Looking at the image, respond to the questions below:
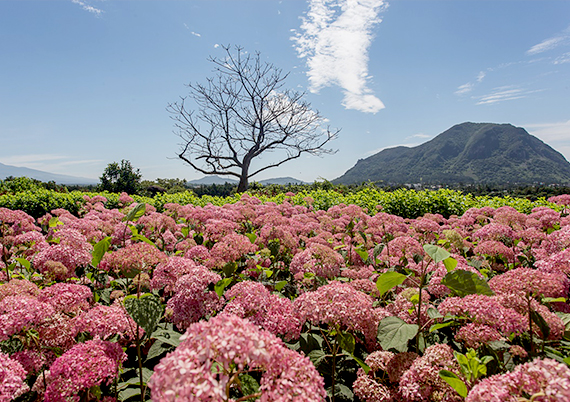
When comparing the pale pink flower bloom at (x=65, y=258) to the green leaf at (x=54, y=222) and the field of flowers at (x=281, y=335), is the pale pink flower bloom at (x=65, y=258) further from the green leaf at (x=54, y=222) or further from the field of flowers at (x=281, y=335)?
the green leaf at (x=54, y=222)

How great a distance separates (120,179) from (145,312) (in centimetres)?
2607

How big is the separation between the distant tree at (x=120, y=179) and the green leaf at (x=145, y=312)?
25.2 m

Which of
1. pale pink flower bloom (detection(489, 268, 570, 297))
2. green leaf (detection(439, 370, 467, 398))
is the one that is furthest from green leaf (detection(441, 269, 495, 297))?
green leaf (detection(439, 370, 467, 398))

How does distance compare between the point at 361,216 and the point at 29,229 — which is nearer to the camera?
the point at 29,229

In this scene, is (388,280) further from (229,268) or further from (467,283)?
(229,268)

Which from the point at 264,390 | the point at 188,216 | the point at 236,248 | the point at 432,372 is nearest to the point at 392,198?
the point at 188,216

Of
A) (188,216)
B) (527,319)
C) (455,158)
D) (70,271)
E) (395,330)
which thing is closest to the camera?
(527,319)

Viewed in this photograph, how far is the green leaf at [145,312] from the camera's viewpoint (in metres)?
1.42

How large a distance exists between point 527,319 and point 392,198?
8774 millimetres

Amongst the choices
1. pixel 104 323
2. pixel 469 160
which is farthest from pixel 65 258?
pixel 469 160

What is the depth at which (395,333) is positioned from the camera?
1615mm

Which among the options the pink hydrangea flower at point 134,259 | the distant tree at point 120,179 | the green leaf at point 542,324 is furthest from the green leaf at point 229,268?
the distant tree at point 120,179

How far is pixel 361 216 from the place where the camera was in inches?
181

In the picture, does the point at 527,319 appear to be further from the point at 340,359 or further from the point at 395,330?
the point at 340,359
